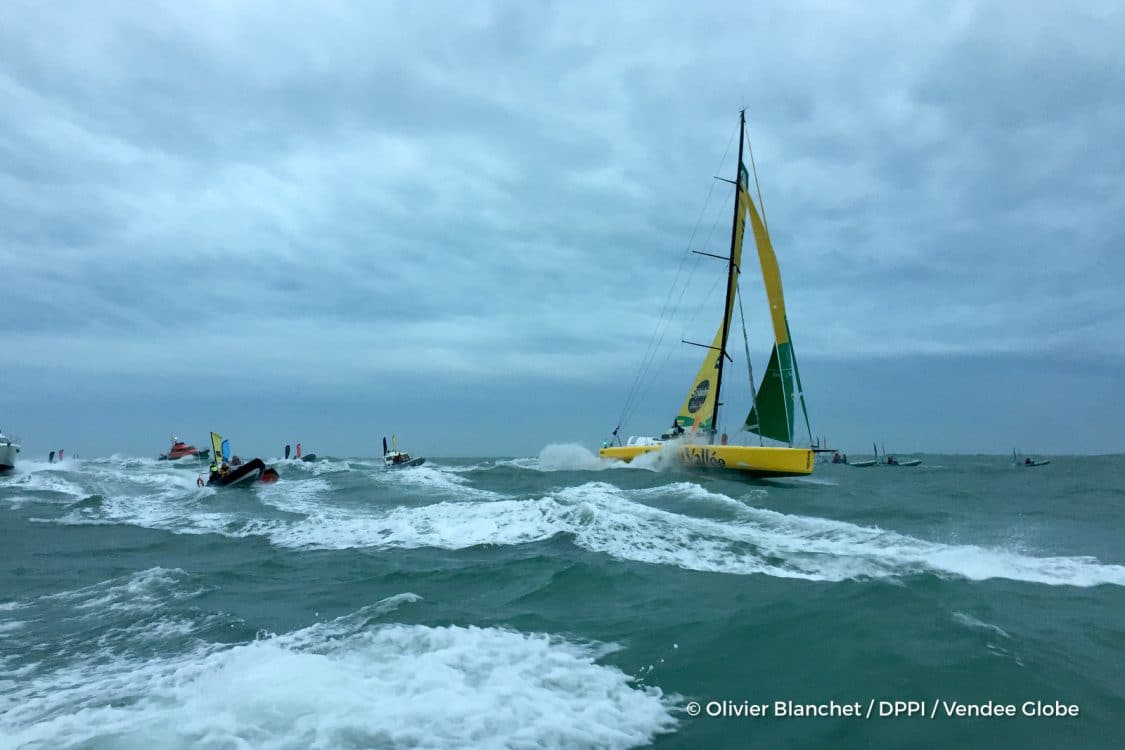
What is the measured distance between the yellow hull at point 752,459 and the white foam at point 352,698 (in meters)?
20.0

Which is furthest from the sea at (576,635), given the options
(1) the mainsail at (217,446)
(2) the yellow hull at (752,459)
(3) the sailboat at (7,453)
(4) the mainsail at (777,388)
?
(3) the sailboat at (7,453)

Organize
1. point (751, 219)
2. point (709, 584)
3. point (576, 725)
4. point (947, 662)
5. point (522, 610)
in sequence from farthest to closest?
point (751, 219) → point (709, 584) → point (522, 610) → point (947, 662) → point (576, 725)

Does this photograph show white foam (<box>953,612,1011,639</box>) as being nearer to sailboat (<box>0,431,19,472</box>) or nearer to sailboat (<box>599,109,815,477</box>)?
sailboat (<box>599,109,815,477</box>)

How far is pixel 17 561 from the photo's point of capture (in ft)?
41.0

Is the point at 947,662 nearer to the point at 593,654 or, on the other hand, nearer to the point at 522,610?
the point at 593,654

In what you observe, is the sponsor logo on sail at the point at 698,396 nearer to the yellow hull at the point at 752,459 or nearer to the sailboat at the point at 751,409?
the sailboat at the point at 751,409

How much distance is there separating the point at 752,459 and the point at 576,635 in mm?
19845

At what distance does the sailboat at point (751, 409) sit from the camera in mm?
25578

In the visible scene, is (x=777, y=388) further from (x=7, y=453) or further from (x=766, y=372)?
(x=7, y=453)

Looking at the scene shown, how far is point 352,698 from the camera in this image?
530 cm

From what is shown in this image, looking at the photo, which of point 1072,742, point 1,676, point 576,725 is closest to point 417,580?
point 1,676

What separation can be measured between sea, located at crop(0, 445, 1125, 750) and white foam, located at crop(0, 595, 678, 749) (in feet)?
0.09

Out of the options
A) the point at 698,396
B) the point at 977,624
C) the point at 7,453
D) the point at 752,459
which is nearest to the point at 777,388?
the point at 752,459

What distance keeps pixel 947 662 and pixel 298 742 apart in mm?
5390
